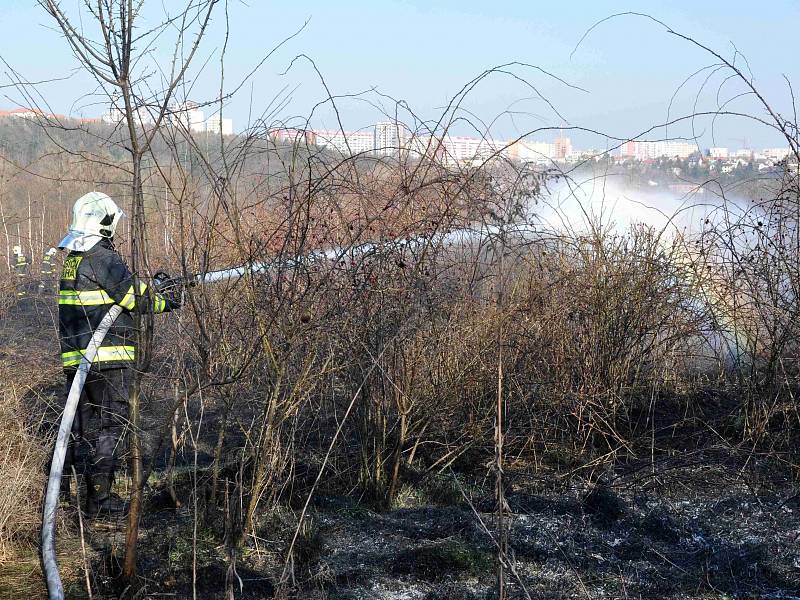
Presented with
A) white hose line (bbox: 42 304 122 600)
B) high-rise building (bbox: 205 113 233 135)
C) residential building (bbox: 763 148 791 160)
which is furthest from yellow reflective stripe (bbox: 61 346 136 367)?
residential building (bbox: 763 148 791 160)

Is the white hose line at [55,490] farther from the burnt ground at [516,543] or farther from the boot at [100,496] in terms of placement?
the boot at [100,496]

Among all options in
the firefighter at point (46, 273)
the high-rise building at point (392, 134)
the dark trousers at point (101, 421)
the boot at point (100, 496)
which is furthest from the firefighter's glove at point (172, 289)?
the boot at point (100, 496)

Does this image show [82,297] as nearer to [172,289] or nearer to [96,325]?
[96,325]

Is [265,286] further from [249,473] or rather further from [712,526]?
[712,526]

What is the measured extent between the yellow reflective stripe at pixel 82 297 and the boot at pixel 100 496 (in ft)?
3.24

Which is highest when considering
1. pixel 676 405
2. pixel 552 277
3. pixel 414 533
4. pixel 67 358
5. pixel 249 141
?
pixel 249 141

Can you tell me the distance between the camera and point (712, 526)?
462 cm

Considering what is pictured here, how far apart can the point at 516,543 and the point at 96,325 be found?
2630mm

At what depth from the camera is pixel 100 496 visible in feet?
16.3

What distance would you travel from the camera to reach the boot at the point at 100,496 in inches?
195

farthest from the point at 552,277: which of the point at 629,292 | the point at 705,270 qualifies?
the point at 705,270

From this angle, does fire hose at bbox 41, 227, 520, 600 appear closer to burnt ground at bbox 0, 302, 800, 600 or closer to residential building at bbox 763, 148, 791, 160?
burnt ground at bbox 0, 302, 800, 600

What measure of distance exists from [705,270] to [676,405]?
967mm

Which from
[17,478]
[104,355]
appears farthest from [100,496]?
[104,355]
